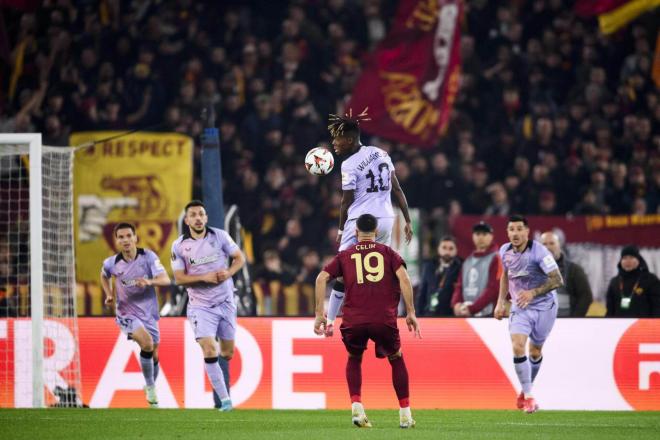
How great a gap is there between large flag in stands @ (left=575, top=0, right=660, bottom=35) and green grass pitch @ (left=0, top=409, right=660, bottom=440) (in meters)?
8.19

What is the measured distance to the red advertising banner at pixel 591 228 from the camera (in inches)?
696

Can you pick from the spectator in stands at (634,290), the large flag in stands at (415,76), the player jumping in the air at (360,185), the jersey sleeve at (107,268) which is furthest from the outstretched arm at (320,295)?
the large flag in stands at (415,76)

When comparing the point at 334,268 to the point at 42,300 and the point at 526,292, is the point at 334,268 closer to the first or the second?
the point at 526,292

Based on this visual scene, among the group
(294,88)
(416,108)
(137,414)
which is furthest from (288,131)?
(137,414)

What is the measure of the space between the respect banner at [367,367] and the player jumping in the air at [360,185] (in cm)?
259

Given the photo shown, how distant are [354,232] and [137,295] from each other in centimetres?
323

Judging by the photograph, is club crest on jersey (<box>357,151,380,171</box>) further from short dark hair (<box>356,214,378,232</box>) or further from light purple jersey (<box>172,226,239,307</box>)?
light purple jersey (<box>172,226,239,307</box>)

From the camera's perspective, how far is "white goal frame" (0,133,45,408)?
45.0 feet

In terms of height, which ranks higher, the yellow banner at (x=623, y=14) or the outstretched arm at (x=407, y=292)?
the yellow banner at (x=623, y=14)

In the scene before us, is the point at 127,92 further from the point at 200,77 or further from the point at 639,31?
the point at 639,31

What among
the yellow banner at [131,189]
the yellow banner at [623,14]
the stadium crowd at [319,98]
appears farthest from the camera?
the yellow banner at [623,14]

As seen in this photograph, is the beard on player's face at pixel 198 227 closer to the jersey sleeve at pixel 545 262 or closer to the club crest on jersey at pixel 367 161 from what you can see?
the club crest on jersey at pixel 367 161

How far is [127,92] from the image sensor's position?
2011cm

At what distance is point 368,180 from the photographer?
11.8m
